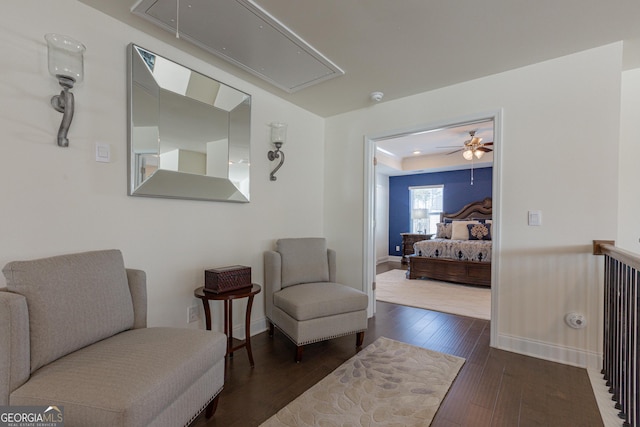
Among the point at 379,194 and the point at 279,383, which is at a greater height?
the point at 379,194

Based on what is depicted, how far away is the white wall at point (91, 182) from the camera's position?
60.7 inches

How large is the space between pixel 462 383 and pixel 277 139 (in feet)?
8.27

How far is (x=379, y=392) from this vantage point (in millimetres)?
1896

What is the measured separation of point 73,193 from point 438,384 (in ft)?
8.47

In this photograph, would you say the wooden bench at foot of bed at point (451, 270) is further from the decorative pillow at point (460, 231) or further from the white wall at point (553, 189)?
the white wall at point (553, 189)

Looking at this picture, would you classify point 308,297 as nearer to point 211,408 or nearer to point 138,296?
point 211,408

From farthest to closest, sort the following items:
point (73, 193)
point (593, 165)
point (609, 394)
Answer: point (593, 165) → point (609, 394) → point (73, 193)

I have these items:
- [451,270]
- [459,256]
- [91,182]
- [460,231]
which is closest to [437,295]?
[451,270]

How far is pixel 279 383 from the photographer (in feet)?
6.55

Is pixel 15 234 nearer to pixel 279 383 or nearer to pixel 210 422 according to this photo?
pixel 210 422

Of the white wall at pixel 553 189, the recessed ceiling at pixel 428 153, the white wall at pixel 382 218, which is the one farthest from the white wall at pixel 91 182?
the white wall at pixel 382 218

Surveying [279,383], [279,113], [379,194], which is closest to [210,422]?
[279,383]

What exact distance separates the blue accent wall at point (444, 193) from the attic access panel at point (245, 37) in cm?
540

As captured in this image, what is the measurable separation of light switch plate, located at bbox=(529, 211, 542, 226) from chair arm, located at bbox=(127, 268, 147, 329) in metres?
2.88
